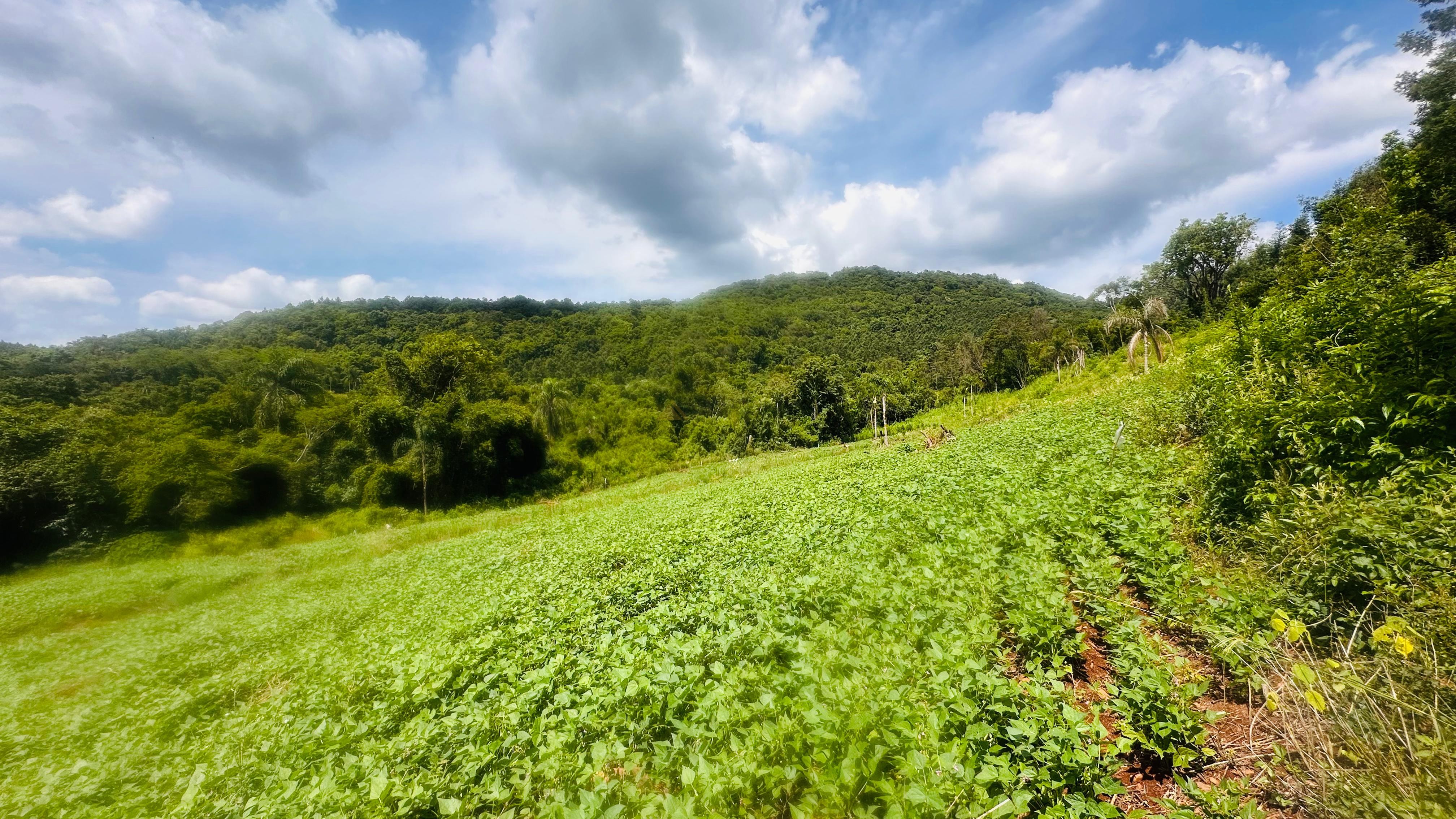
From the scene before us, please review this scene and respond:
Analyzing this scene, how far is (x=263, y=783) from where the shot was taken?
4.53m

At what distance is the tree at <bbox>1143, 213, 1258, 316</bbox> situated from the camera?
38500 mm

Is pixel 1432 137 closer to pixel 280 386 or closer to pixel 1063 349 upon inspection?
pixel 1063 349

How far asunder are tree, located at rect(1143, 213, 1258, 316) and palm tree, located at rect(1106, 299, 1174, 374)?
1848 centimetres

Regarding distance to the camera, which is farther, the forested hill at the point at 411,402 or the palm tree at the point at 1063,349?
the palm tree at the point at 1063,349

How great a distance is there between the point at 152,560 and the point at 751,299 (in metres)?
99.4

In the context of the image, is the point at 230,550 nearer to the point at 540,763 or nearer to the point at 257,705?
the point at 257,705

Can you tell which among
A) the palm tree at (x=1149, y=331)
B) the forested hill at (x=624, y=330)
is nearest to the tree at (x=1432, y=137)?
the palm tree at (x=1149, y=331)

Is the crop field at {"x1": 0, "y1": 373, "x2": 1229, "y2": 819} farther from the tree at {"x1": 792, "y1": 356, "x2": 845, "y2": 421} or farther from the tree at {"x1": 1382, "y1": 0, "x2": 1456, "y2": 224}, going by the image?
the tree at {"x1": 792, "y1": 356, "x2": 845, "y2": 421}

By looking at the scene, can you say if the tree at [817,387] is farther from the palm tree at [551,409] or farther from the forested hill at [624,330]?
the palm tree at [551,409]

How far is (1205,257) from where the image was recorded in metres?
40.1

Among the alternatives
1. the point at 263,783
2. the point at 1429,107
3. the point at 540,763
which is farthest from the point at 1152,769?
the point at 1429,107

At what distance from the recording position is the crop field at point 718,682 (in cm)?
296

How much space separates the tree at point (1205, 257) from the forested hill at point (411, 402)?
7.68m

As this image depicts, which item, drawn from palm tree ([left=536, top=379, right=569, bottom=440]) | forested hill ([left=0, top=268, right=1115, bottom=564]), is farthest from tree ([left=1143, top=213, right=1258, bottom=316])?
palm tree ([left=536, top=379, right=569, bottom=440])
